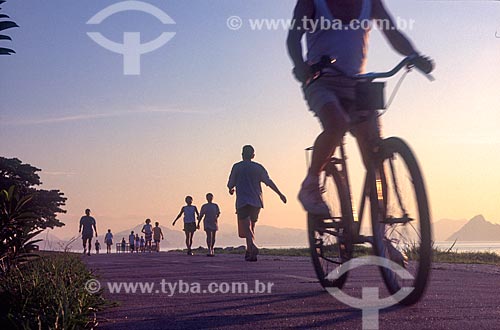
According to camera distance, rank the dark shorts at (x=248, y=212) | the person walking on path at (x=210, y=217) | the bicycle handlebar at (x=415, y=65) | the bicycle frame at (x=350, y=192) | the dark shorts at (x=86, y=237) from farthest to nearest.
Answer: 1. the dark shorts at (x=86, y=237)
2. the person walking on path at (x=210, y=217)
3. the dark shorts at (x=248, y=212)
4. the bicycle frame at (x=350, y=192)
5. the bicycle handlebar at (x=415, y=65)

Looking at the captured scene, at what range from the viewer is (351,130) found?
15.1 ft

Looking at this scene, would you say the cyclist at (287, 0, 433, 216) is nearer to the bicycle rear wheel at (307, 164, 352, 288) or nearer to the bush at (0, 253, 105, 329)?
the bicycle rear wheel at (307, 164, 352, 288)

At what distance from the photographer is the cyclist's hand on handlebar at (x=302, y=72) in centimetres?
438

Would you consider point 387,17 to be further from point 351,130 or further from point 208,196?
point 208,196

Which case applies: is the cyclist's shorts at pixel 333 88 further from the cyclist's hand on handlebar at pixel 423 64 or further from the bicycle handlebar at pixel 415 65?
the cyclist's hand on handlebar at pixel 423 64

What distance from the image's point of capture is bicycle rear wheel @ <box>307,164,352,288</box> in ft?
15.8

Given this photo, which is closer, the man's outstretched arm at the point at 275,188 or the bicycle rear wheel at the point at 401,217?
the bicycle rear wheel at the point at 401,217

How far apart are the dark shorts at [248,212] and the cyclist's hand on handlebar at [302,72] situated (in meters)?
8.74

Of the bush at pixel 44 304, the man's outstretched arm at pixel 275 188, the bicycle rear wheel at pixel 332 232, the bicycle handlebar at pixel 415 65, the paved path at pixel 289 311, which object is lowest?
the paved path at pixel 289 311

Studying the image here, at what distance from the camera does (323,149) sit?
4.63 m

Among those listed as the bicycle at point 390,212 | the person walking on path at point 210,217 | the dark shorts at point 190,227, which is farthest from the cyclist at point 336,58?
the dark shorts at point 190,227

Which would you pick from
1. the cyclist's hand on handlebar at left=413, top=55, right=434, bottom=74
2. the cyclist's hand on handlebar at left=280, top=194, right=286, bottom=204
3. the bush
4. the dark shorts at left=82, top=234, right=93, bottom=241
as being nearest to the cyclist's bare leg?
the cyclist's hand on handlebar at left=413, top=55, right=434, bottom=74

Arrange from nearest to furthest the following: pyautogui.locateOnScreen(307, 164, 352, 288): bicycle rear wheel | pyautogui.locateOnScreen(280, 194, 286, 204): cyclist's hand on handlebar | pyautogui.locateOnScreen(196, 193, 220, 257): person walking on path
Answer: pyautogui.locateOnScreen(307, 164, 352, 288): bicycle rear wheel → pyautogui.locateOnScreen(280, 194, 286, 204): cyclist's hand on handlebar → pyautogui.locateOnScreen(196, 193, 220, 257): person walking on path

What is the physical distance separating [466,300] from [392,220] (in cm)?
108
